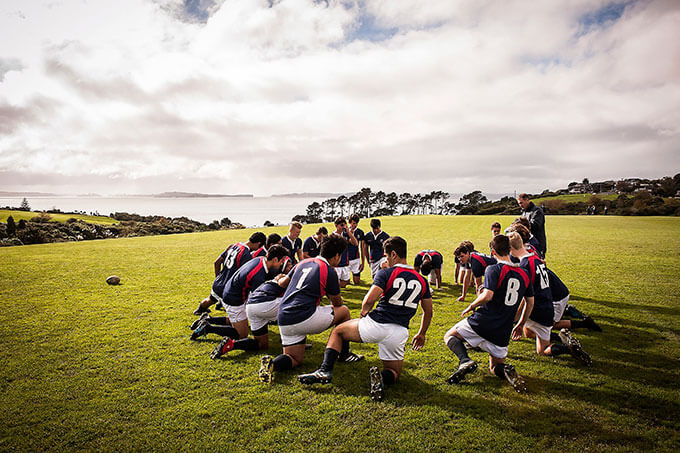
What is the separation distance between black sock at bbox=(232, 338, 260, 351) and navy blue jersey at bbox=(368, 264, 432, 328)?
8.71 ft

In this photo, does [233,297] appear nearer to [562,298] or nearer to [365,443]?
[365,443]

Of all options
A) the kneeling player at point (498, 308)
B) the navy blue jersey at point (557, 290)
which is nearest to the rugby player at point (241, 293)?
the kneeling player at point (498, 308)

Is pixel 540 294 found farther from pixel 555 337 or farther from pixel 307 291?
pixel 307 291

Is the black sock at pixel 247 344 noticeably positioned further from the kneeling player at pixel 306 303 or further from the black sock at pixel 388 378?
the black sock at pixel 388 378

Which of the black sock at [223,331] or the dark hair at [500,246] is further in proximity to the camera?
the black sock at [223,331]

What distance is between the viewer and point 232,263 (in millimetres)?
7156

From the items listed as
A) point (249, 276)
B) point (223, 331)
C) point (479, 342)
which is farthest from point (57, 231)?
point (479, 342)

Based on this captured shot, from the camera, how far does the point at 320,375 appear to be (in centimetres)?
454

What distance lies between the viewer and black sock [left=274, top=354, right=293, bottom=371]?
489cm

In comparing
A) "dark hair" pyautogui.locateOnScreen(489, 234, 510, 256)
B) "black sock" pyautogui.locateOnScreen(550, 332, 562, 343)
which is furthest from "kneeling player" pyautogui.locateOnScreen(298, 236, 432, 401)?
"black sock" pyautogui.locateOnScreen(550, 332, 562, 343)

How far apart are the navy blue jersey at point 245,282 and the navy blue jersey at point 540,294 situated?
5019 millimetres

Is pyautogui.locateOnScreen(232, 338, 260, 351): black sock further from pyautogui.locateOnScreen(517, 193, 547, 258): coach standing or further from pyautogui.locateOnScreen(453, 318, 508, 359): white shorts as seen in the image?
pyautogui.locateOnScreen(517, 193, 547, 258): coach standing

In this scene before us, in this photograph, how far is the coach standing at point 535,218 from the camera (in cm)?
883

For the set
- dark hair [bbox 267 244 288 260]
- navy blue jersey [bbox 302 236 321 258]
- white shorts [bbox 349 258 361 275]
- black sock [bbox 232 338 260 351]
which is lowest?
black sock [bbox 232 338 260 351]
